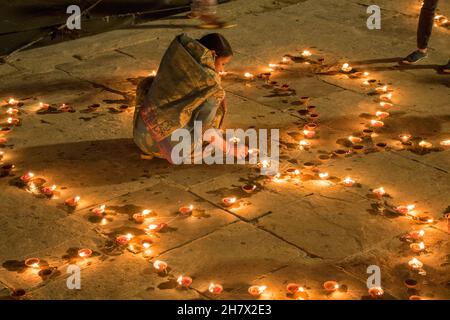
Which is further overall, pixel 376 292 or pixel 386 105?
pixel 386 105

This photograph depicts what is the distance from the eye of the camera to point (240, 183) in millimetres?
6441

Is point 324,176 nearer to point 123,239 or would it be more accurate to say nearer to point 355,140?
point 355,140

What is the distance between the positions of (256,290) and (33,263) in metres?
1.40

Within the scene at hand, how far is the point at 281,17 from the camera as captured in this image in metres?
10.3

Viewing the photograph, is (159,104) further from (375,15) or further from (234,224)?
(375,15)

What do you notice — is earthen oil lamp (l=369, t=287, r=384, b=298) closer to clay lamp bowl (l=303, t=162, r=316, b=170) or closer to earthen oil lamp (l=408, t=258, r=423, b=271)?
earthen oil lamp (l=408, t=258, r=423, b=271)

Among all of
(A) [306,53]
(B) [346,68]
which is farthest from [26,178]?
(A) [306,53]

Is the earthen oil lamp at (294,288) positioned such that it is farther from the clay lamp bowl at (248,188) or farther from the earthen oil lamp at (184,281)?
the clay lamp bowl at (248,188)

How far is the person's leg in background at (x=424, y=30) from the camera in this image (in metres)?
8.55

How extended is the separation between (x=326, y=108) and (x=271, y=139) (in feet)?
2.92

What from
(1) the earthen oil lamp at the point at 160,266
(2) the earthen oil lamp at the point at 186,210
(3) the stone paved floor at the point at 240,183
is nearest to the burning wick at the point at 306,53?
(3) the stone paved floor at the point at 240,183

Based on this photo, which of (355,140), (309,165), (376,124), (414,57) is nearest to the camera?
(309,165)

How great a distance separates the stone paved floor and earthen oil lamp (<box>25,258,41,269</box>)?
0.04 metres
